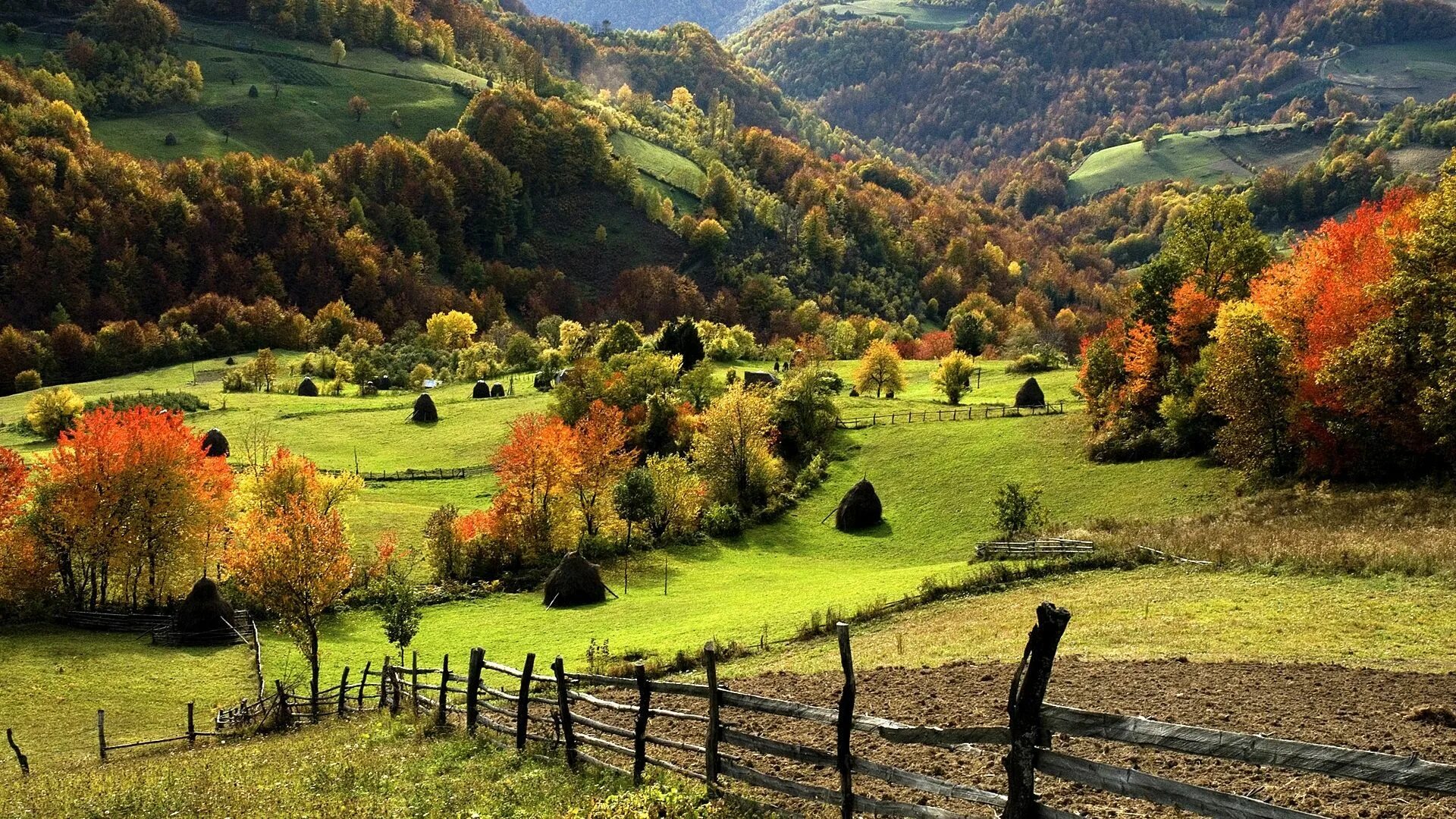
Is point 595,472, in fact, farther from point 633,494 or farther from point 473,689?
point 473,689

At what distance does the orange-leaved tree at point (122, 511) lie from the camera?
150 ft

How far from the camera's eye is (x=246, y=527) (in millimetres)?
48812

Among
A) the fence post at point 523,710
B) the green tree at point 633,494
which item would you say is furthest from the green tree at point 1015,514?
the fence post at point 523,710

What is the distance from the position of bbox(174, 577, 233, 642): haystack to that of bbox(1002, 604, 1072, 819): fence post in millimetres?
43170

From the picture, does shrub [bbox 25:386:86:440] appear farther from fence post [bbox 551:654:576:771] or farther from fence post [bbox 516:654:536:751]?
fence post [bbox 551:654:576:771]

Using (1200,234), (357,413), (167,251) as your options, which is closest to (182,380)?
(357,413)

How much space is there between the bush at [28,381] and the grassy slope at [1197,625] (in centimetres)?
12042

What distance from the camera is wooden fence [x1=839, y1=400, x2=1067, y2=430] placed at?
244 ft

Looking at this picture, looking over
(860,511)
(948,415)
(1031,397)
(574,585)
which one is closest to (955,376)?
(948,415)

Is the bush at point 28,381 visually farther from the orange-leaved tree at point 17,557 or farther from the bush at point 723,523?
the bush at point 723,523

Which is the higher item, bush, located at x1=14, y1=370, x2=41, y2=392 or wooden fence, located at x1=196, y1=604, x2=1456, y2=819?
bush, located at x1=14, y1=370, x2=41, y2=392

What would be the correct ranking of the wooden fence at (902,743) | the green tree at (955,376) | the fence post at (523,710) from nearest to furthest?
the wooden fence at (902,743) < the fence post at (523,710) < the green tree at (955,376)

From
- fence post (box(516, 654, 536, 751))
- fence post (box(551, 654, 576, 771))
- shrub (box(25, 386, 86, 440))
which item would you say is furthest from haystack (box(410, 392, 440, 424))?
fence post (box(551, 654, 576, 771))

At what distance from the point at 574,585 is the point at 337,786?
31.3 metres
